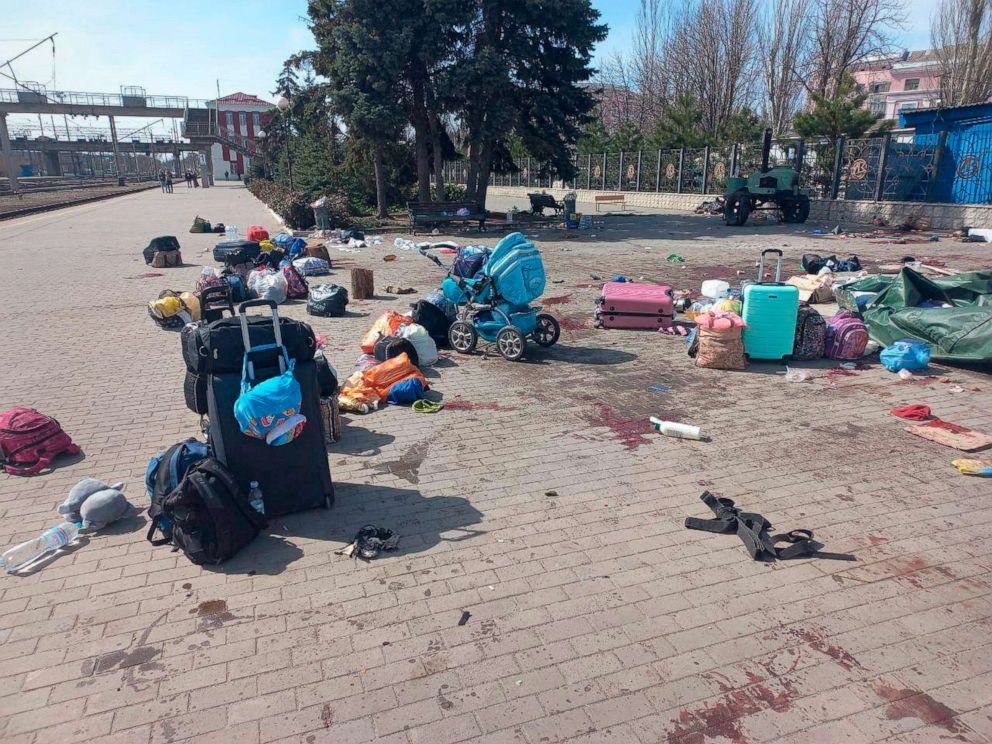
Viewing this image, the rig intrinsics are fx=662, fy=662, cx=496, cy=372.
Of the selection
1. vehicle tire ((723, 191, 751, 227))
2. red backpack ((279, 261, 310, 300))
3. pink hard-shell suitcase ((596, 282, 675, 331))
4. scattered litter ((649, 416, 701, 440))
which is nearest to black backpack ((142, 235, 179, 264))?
red backpack ((279, 261, 310, 300))

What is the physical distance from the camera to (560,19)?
2241cm

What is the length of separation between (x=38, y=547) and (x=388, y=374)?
3.57 meters

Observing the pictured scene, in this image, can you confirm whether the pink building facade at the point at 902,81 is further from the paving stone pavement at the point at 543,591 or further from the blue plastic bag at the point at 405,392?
the blue plastic bag at the point at 405,392

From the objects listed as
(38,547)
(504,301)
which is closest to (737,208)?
(504,301)

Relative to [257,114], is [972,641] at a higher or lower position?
lower

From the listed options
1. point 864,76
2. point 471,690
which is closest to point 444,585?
point 471,690

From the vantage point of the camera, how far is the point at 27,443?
5.52 meters

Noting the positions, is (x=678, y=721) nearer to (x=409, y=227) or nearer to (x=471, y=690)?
(x=471, y=690)

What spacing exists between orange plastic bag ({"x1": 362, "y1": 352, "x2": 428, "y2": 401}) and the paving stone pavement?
363 millimetres

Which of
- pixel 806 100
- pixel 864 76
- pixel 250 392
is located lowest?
pixel 250 392

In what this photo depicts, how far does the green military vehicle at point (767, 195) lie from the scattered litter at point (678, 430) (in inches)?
768

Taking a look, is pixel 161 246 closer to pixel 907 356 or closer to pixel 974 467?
pixel 907 356

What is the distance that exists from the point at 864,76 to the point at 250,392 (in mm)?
82170

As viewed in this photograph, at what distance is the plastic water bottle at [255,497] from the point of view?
14.4ft
